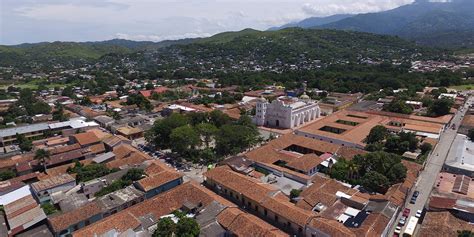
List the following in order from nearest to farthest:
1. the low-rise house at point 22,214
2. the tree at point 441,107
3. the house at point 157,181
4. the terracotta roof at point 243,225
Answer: the terracotta roof at point 243,225 → the low-rise house at point 22,214 → the house at point 157,181 → the tree at point 441,107

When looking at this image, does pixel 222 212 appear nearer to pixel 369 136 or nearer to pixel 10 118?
pixel 369 136

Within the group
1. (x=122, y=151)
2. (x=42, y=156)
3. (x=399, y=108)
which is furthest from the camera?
(x=399, y=108)

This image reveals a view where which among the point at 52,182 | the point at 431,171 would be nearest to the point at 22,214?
the point at 52,182

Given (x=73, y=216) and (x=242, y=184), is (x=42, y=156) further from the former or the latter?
(x=242, y=184)

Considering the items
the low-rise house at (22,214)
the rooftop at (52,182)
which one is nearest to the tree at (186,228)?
the low-rise house at (22,214)

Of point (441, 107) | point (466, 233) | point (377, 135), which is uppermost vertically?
point (441, 107)

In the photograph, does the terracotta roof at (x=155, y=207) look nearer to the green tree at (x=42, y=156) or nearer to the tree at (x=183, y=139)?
the tree at (x=183, y=139)

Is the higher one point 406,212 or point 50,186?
point 50,186
